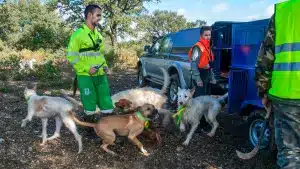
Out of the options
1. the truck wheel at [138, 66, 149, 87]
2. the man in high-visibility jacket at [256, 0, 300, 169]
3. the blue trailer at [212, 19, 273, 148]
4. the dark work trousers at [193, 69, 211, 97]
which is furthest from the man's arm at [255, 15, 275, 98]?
the truck wheel at [138, 66, 149, 87]

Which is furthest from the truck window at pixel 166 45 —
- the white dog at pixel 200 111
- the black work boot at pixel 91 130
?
the black work boot at pixel 91 130

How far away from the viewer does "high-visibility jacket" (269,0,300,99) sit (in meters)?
2.61

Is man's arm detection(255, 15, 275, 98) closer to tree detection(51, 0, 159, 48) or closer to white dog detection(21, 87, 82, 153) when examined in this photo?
white dog detection(21, 87, 82, 153)

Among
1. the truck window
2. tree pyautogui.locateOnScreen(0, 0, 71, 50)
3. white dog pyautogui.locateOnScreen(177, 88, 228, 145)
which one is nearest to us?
white dog pyautogui.locateOnScreen(177, 88, 228, 145)

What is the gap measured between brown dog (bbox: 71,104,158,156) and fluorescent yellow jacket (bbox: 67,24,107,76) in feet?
2.83

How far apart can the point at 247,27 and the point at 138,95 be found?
9.19 ft

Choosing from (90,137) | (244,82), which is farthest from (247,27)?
(90,137)

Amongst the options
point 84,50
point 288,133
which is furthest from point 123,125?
point 288,133

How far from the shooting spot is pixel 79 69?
566 cm

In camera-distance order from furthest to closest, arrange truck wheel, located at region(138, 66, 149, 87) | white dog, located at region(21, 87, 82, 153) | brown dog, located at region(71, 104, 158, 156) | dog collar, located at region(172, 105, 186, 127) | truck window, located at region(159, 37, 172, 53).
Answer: truck wheel, located at region(138, 66, 149, 87) < truck window, located at region(159, 37, 172, 53) < dog collar, located at region(172, 105, 186, 127) < white dog, located at region(21, 87, 82, 153) < brown dog, located at region(71, 104, 158, 156)

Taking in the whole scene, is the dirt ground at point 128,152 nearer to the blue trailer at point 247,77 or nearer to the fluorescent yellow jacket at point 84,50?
the blue trailer at point 247,77

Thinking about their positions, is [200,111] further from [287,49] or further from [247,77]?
[287,49]

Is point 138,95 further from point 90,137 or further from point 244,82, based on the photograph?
point 244,82

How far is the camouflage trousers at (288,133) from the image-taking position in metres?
2.71
